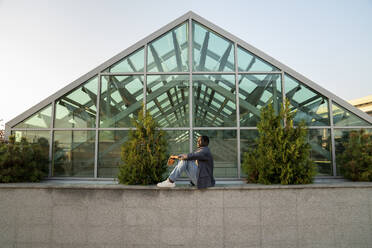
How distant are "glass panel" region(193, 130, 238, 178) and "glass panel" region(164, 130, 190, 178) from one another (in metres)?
0.27

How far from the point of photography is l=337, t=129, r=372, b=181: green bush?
6.54 meters

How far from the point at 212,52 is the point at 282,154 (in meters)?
3.74

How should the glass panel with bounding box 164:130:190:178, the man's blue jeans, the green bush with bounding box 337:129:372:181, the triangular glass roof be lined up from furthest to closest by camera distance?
the triangular glass roof, the glass panel with bounding box 164:130:190:178, the green bush with bounding box 337:129:372:181, the man's blue jeans

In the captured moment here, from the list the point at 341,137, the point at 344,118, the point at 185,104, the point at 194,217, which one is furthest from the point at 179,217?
the point at 344,118

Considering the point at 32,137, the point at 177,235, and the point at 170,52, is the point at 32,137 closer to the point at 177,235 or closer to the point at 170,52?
the point at 170,52

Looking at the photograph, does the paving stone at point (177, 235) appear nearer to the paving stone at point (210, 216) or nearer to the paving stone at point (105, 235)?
the paving stone at point (210, 216)

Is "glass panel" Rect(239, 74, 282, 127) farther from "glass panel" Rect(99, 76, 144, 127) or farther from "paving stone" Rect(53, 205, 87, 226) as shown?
"paving stone" Rect(53, 205, 87, 226)

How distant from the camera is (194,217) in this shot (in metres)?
5.47

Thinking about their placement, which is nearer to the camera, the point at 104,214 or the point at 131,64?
the point at 104,214

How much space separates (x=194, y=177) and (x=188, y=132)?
1936 millimetres

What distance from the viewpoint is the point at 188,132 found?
737 cm

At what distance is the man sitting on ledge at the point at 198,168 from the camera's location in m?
5.50

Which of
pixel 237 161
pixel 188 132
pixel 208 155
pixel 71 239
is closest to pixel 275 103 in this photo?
pixel 237 161

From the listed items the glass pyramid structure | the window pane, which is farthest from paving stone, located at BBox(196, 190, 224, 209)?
the window pane
